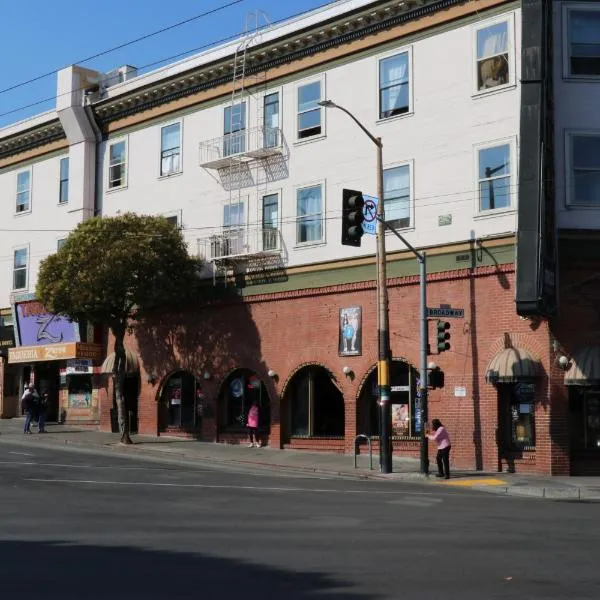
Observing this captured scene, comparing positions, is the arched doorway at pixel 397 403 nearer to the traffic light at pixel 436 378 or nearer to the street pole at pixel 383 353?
the street pole at pixel 383 353

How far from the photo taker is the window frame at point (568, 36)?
25312mm

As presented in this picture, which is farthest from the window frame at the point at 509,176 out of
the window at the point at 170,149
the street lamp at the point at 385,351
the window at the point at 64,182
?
the window at the point at 64,182

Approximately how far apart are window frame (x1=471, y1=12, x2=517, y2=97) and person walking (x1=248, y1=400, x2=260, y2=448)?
1250cm

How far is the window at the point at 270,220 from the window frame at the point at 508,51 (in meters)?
8.27

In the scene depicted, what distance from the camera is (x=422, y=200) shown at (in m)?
27.3

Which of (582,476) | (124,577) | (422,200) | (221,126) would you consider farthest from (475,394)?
(124,577)

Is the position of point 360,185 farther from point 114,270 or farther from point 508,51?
point 114,270

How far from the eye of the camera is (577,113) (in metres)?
25.3

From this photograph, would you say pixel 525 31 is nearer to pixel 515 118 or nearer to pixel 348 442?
pixel 515 118

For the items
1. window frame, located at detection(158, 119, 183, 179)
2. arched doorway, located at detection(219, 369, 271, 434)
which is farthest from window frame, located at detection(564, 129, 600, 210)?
window frame, located at detection(158, 119, 183, 179)

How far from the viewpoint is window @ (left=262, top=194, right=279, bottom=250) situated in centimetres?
3127

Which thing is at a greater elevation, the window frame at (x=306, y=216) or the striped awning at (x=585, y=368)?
the window frame at (x=306, y=216)

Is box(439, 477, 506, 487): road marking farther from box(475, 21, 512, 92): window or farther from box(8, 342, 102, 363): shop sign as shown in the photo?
box(8, 342, 102, 363): shop sign

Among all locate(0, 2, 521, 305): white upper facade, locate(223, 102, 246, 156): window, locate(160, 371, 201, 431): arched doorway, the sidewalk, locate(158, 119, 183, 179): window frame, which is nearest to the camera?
the sidewalk
